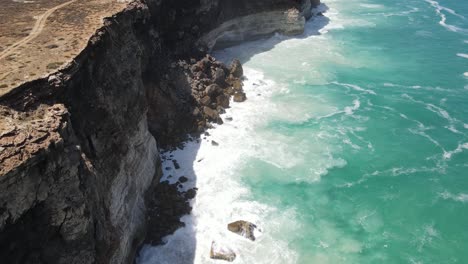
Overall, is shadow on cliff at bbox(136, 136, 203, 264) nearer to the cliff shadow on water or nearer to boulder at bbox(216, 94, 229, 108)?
the cliff shadow on water

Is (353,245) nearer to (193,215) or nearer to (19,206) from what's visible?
(193,215)

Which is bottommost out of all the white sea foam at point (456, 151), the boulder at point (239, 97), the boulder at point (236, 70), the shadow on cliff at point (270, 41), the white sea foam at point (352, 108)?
the white sea foam at point (456, 151)

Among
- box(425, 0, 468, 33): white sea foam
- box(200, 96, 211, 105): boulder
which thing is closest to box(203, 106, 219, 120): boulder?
box(200, 96, 211, 105): boulder

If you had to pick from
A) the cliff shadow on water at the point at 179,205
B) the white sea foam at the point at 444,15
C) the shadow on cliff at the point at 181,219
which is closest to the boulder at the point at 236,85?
the cliff shadow on water at the point at 179,205

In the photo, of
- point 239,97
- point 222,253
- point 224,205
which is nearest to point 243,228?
point 222,253

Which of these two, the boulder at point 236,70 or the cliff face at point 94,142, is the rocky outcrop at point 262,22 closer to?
the boulder at point 236,70
